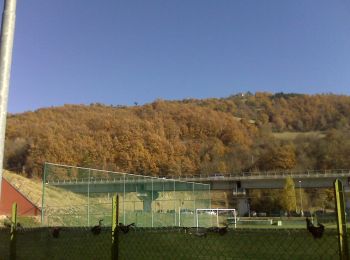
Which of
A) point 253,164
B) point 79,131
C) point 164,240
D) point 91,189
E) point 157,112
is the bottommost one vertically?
point 164,240

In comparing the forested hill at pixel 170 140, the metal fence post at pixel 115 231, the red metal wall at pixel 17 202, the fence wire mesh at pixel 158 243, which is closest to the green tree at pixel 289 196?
the forested hill at pixel 170 140

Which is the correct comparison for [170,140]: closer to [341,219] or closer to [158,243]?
[158,243]

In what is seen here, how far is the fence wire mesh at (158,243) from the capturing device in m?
5.19

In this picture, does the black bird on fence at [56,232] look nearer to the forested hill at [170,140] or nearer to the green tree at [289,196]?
the green tree at [289,196]

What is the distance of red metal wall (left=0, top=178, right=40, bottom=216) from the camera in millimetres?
32719

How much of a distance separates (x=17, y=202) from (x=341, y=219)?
32170 mm

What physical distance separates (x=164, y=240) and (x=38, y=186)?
1656 inches

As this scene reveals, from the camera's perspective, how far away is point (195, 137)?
177250 millimetres

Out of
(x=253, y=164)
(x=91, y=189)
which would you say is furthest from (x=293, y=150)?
(x=91, y=189)

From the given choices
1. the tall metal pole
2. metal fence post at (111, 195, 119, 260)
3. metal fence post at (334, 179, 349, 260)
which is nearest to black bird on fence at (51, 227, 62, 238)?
the tall metal pole

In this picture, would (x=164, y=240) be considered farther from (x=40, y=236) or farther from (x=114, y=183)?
(x=114, y=183)

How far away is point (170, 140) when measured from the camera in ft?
550

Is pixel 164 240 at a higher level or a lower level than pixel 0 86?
lower

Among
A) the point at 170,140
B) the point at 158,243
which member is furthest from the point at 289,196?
the point at 158,243
